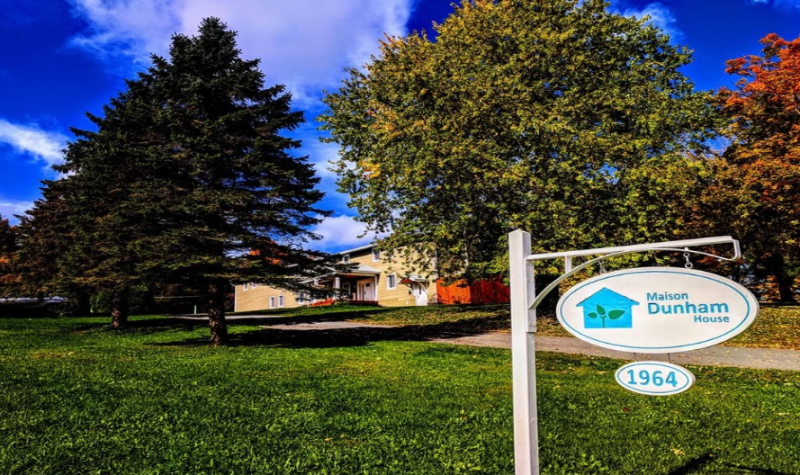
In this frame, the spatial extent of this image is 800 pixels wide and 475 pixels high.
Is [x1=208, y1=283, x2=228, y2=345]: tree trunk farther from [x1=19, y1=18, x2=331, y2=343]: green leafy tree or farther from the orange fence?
the orange fence

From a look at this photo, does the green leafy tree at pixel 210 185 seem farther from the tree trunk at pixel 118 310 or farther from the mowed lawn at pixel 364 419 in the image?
the tree trunk at pixel 118 310

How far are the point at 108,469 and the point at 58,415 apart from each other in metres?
2.14

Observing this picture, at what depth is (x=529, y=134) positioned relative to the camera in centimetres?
1659

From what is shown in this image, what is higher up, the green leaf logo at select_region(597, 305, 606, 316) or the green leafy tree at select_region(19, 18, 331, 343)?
the green leafy tree at select_region(19, 18, 331, 343)

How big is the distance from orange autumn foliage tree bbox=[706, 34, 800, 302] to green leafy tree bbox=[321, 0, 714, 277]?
2431mm

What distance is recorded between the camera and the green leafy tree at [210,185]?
43.7 ft

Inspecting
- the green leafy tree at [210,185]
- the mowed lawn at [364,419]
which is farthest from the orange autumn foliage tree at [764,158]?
the green leafy tree at [210,185]

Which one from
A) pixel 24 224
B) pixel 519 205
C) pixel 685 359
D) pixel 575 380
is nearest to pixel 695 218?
pixel 519 205

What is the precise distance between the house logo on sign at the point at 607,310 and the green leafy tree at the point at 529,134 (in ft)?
40.7

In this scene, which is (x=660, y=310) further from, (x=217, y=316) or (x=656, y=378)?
(x=217, y=316)

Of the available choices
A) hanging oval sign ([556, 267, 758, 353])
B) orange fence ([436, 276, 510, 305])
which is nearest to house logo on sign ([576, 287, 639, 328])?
hanging oval sign ([556, 267, 758, 353])

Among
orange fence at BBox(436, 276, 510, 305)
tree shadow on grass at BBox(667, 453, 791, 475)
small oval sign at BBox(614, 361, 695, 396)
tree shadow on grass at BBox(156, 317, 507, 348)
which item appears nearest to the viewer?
small oval sign at BBox(614, 361, 695, 396)

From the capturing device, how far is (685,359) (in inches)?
477

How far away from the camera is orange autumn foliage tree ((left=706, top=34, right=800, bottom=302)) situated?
20.0m
